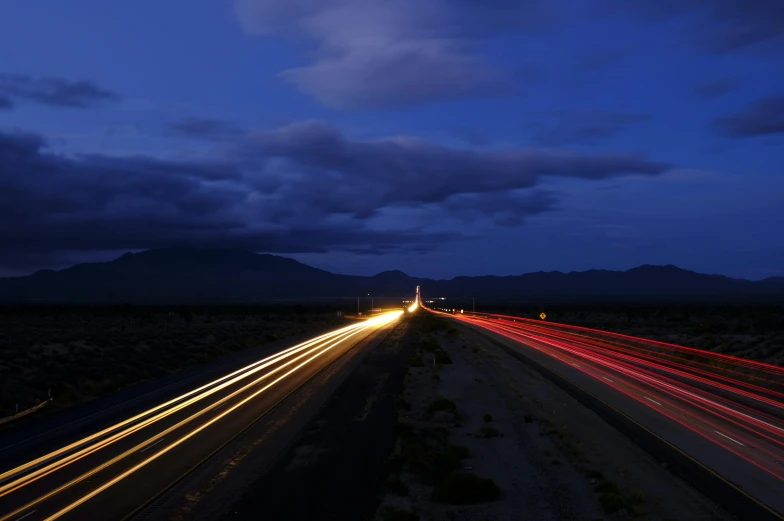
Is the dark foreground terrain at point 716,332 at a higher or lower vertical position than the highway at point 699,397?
higher

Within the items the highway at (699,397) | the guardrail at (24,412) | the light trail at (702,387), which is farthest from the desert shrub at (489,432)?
the guardrail at (24,412)

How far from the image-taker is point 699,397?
28.7m

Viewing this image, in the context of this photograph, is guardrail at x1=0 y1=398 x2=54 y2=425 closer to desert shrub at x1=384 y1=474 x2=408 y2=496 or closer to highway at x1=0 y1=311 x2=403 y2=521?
highway at x1=0 y1=311 x2=403 y2=521

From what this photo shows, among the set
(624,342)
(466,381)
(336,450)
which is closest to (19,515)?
(336,450)

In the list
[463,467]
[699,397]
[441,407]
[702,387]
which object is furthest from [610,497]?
[702,387]

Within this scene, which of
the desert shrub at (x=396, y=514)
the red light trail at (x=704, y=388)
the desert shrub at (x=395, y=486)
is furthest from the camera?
the red light trail at (x=704, y=388)

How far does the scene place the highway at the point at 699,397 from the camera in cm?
1745

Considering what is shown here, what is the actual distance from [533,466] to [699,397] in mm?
13969

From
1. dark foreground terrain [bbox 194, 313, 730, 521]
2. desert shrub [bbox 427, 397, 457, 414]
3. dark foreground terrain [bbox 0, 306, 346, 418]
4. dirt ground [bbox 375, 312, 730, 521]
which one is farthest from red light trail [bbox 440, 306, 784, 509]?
dark foreground terrain [bbox 0, 306, 346, 418]

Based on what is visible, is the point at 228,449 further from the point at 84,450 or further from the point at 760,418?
the point at 760,418

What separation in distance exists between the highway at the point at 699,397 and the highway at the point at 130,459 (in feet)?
39.9

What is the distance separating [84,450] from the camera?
18266 millimetres

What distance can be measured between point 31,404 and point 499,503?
1906cm

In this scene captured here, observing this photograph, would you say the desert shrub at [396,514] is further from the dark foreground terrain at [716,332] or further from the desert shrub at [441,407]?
the dark foreground terrain at [716,332]
